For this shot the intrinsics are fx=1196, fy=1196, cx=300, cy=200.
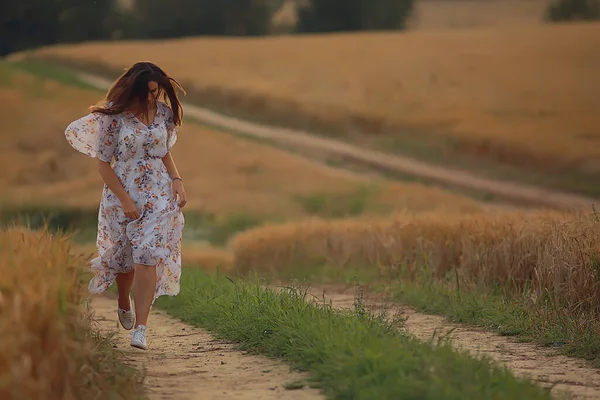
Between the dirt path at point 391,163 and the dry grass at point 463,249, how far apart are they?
1043 cm

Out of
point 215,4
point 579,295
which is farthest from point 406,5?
point 579,295

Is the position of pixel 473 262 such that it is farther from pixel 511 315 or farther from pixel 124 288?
pixel 124 288

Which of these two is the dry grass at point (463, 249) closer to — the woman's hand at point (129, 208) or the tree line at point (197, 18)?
the woman's hand at point (129, 208)

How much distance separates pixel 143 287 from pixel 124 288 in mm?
660

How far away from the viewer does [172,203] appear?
879 cm

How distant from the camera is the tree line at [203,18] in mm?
56438

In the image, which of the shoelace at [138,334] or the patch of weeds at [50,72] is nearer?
the shoelace at [138,334]

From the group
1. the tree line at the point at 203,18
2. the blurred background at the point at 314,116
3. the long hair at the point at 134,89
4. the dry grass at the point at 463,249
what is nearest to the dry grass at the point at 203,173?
the blurred background at the point at 314,116

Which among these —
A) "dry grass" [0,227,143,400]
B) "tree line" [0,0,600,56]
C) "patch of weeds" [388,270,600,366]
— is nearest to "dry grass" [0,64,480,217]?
"patch of weeds" [388,270,600,366]

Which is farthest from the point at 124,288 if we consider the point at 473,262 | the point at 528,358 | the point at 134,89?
the point at 473,262

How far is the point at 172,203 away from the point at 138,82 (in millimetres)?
922

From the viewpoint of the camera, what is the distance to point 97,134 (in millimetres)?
8797

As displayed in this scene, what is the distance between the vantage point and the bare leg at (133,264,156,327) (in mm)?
8570

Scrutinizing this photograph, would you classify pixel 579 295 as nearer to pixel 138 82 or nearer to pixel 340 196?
pixel 138 82
